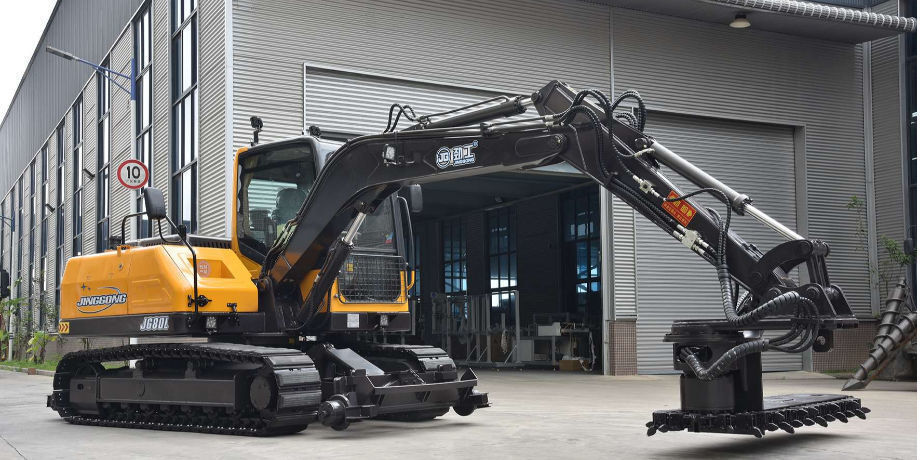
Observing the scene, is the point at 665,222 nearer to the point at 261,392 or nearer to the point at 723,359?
the point at 723,359

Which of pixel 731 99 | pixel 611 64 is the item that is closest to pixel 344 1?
pixel 611 64

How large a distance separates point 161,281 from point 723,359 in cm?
619

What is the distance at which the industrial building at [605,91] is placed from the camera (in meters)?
19.2

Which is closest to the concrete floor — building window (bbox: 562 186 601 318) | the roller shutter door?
the roller shutter door

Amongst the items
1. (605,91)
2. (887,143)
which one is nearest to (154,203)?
(605,91)

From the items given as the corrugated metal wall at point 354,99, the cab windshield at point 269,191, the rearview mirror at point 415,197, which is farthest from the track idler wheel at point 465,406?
the corrugated metal wall at point 354,99

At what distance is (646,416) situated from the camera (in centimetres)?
1244

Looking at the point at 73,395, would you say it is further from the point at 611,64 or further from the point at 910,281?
the point at 910,281

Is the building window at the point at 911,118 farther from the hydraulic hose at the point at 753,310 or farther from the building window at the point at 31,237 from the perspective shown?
the building window at the point at 31,237

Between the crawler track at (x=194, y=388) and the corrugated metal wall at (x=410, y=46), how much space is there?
7.15m

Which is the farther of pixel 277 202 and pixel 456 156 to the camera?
pixel 277 202

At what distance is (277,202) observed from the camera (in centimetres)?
1155

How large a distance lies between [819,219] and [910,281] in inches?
95.7

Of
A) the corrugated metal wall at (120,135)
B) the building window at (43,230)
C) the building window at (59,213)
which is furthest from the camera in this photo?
the building window at (43,230)
